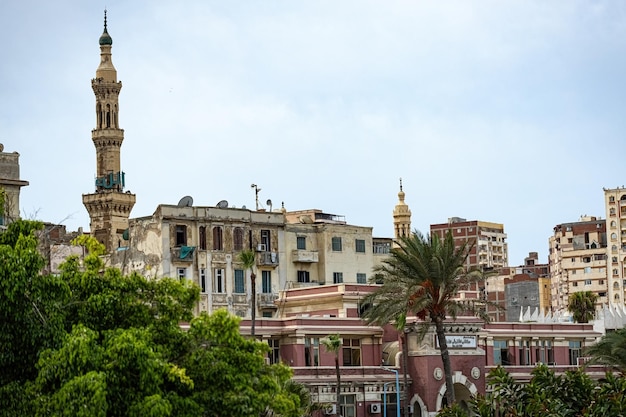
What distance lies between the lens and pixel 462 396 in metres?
74.7

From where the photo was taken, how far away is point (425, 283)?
66.4 metres

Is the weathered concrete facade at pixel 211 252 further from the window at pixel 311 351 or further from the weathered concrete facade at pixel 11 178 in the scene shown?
the window at pixel 311 351

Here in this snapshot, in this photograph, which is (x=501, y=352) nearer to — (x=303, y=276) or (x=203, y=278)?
(x=303, y=276)

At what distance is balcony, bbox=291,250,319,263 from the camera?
91250 millimetres

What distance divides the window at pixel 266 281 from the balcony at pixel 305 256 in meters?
2.24

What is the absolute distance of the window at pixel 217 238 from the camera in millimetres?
87188

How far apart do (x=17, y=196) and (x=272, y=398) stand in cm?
3697

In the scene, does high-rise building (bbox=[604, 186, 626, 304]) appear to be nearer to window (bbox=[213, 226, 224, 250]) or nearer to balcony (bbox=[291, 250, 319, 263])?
balcony (bbox=[291, 250, 319, 263])

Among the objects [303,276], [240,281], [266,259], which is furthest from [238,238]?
[303,276]

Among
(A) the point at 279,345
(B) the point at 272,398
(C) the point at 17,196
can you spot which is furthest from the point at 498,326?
(B) the point at 272,398

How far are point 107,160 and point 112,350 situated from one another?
73214mm

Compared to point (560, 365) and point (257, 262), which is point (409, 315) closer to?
point (560, 365)

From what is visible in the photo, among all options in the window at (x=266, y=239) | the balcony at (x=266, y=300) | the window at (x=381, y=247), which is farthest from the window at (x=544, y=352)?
the window at (x=381, y=247)

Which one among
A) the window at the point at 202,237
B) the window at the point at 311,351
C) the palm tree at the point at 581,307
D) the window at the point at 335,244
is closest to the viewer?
the window at the point at 311,351
